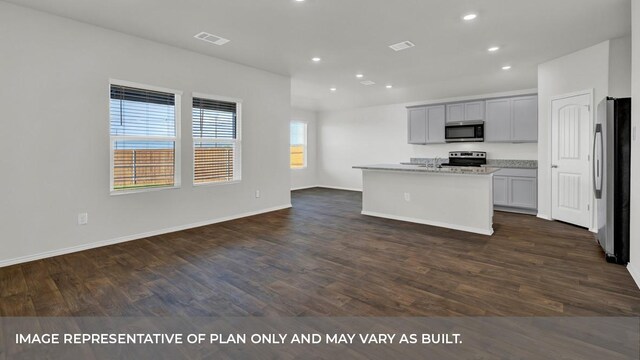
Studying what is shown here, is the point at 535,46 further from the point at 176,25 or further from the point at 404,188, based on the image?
the point at 176,25

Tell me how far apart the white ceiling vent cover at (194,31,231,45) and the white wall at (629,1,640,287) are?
14.4ft

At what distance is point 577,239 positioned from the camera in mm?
4145

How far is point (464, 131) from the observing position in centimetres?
712

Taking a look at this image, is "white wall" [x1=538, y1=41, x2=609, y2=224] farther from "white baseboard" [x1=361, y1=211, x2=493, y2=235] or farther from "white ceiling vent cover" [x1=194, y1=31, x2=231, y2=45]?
"white ceiling vent cover" [x1=194, y1=31, x2=231, y2=45]

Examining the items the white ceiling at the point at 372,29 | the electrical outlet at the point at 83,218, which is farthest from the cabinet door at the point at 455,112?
the electrical outlet at the point at 83,218

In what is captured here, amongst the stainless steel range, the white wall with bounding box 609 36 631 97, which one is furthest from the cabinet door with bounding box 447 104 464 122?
the white wall with bounding box 609 36 631 97

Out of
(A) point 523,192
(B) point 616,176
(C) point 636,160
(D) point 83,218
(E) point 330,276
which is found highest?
(C) point 636,160

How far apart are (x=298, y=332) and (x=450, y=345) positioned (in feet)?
3.02

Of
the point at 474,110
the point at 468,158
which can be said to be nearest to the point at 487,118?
the point at 474,110

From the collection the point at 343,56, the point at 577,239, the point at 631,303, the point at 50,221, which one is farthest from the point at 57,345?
the point at 577,239

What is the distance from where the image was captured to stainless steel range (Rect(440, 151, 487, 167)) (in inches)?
280

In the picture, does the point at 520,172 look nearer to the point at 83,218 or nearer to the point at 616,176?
the point at 616,176

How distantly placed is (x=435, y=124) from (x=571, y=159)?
3.13 meters

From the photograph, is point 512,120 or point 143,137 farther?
point 512,120
